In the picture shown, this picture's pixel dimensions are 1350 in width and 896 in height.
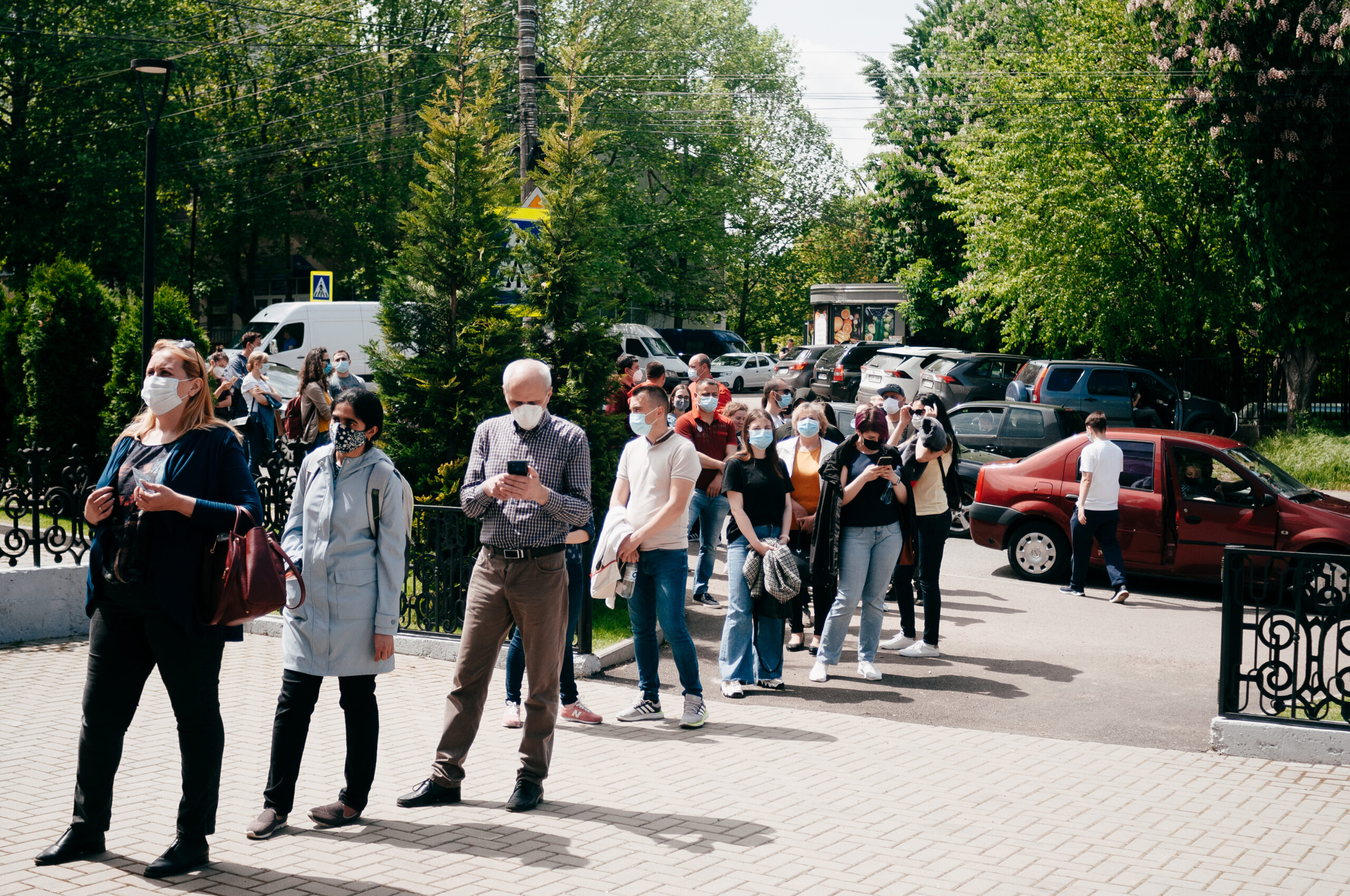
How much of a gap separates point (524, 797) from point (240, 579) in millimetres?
1667

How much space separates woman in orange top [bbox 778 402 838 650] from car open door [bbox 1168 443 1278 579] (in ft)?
14.9

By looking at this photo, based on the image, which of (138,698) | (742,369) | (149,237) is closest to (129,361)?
(149,237)

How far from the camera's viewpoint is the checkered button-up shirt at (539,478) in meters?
5.34

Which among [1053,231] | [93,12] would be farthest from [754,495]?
[93,12]

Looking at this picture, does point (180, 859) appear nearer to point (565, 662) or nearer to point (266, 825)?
point (266, 825)

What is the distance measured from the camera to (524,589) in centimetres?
536

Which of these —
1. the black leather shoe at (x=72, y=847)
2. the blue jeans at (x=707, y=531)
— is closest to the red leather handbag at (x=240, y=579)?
the black leather shoe at (x=72, y=847)

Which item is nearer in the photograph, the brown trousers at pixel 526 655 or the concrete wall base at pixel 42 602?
the brown trousers at pixel 526 655

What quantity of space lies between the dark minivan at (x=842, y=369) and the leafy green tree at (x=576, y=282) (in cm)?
2059

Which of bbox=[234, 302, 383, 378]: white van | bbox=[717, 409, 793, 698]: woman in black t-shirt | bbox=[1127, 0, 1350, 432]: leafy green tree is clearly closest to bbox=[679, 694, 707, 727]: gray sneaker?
bbox=[717, 409, 793, 698]: woman in black t-shirt

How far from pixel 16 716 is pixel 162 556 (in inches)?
126

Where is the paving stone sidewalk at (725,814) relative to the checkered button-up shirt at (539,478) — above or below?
below

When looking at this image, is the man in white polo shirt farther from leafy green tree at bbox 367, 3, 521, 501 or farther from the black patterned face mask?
leafy green tree at bbox 367, 3, 521, 501

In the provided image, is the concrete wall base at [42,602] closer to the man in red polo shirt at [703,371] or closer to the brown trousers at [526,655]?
the brown trousers at [526,655]
